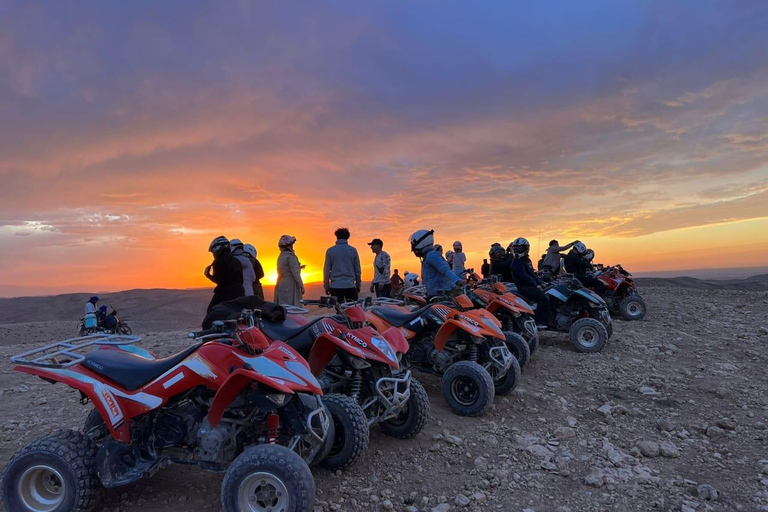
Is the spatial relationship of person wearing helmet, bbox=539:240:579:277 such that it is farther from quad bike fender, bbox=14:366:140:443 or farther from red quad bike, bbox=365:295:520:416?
quad bike fender, bbox=14:366:140:443

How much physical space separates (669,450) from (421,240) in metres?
3.67

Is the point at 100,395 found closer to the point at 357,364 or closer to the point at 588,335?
the point at 357,364

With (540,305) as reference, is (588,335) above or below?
below

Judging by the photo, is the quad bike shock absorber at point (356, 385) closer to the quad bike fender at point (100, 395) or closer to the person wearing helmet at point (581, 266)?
the quad bike fender at point (100, 395)

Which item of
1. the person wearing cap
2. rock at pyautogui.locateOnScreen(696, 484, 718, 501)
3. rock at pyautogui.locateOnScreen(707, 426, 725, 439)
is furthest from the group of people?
rock at pyautogui.locateOnScreen(696, 484, 718, 501)

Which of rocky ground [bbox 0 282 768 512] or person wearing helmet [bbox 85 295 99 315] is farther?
person wearing helmet [bbox 85 295 99 315]

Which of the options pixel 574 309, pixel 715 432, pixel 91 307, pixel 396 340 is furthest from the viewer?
pixel 91 307

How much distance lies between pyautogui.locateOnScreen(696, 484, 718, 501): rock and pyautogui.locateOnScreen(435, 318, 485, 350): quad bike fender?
248 cm

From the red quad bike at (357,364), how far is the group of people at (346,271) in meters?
0.85

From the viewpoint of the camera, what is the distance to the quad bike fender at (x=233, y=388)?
3.15 meters

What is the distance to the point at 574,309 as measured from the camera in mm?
9742

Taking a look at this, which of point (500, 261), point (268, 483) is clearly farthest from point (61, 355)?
point (500, 261)

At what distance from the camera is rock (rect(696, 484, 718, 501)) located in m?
3.80

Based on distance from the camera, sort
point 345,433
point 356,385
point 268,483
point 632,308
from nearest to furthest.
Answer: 1. point 268,483
2. point 345,433
3. point 356,385
4. point 632,308
